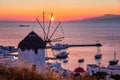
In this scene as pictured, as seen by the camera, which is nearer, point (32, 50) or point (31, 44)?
point (32, 50)

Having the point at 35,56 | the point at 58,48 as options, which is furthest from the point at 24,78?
the point at 58,48

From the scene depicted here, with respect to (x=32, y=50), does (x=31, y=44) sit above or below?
above

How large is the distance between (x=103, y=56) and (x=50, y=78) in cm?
6970

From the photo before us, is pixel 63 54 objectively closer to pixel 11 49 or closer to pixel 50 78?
pixel 11 49

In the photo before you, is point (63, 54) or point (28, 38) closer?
point (28, 38)

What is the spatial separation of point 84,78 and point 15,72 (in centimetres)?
134

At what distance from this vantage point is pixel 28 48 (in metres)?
21.2

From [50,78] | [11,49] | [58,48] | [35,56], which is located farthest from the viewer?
[58,48]

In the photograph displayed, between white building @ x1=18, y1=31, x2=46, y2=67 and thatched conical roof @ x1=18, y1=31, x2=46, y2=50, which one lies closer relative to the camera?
white building @ x1=18, y1=31, x2=46, y2=67

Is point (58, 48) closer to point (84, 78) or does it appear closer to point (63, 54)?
point (63, 54)

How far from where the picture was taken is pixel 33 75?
294 inches

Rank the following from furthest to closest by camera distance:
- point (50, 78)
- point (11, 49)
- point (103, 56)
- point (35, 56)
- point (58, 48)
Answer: point (58, 48), point (11, 49), point (103, 56), point (35, 56), point (50, 78)

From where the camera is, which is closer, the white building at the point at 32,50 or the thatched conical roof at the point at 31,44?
the white building at the point at 32,50

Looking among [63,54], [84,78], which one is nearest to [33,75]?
[84,78]
